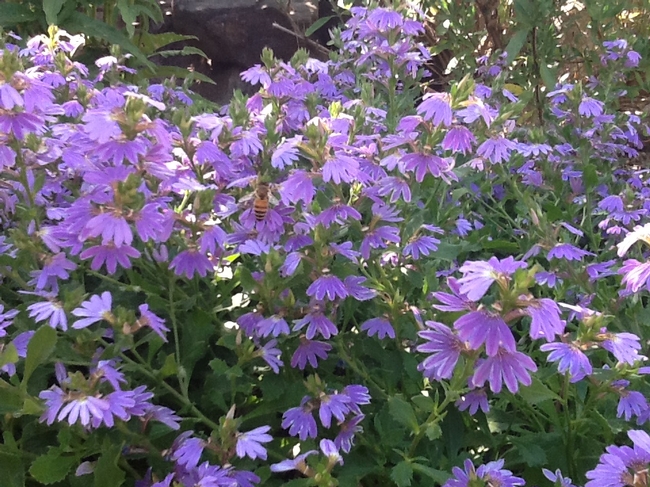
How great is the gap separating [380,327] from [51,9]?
206cm

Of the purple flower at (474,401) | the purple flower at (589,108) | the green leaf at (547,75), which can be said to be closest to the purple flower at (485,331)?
the purple flower at (474,401)

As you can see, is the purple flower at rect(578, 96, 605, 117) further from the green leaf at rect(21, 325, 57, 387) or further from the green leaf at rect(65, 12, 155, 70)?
the green leaf at rect(65, 12, 155, 70)

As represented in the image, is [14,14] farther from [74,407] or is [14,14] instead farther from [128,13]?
[74,407]

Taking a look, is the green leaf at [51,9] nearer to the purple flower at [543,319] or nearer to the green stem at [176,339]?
the green stem at [176,339]

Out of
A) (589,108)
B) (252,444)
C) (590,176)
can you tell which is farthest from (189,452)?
(589,108)

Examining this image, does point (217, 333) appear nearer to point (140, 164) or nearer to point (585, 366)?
point (140, 164)

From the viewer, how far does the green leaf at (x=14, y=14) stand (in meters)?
2.48

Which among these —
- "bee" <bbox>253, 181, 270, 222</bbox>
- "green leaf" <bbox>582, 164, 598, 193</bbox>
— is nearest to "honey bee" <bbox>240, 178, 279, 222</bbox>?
"bee" <bbox>253, 181, 270, 222</bbox>

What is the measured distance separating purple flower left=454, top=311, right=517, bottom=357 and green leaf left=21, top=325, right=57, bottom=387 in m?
0.44

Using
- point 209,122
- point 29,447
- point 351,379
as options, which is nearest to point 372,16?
point 209,122

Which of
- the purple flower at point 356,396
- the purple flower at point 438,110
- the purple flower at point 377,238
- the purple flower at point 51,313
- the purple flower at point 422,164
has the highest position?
the purple flower at point 438,110

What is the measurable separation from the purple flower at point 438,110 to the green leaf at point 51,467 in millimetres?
651

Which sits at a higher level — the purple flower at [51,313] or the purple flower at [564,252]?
the purple flower at [564,252]

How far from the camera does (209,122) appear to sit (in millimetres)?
999
